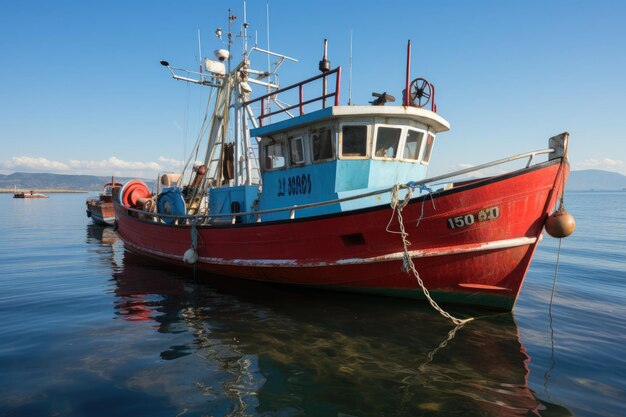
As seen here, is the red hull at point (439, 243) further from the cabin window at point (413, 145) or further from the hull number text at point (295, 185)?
the cabin window at point (413, 145)

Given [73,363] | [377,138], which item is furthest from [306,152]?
[73,363]

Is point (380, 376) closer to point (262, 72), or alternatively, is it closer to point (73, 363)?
point (73, 363)

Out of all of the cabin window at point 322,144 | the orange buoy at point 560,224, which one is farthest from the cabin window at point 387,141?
the orange buoy at point 560,224

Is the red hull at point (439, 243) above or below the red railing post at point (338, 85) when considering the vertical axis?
→ below

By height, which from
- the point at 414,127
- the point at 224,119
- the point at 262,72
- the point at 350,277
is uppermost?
the point at 262,72

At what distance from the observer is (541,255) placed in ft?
49.8

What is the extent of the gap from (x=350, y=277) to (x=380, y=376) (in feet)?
8.48

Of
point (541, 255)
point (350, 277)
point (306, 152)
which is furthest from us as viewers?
point (541, 255)

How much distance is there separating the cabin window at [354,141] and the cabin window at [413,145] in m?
0.96

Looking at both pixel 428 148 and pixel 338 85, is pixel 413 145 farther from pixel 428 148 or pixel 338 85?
pixel 338 85

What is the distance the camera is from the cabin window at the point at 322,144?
24.2 feet

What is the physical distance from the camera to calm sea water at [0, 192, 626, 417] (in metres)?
3.69

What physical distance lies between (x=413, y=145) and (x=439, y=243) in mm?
2719

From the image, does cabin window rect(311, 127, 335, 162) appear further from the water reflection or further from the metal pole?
the water reflection
